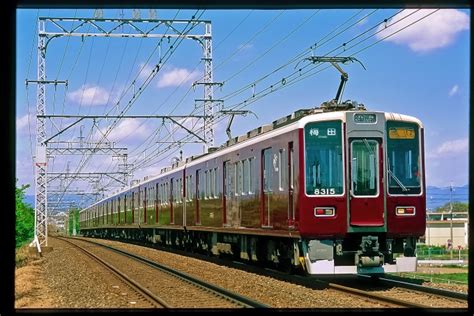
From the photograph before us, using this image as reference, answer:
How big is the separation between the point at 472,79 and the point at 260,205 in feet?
25.2

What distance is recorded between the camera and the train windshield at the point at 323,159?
1323cm

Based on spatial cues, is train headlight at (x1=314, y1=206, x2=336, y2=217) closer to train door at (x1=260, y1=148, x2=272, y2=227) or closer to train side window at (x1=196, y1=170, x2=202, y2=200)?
train door at (x1=260, y1=148, x2=272, y2=227)

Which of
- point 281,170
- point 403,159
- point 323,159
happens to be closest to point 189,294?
point 281,170

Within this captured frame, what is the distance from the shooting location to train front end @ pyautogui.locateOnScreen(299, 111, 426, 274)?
517 inches

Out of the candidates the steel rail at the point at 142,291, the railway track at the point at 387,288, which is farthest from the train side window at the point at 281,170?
the steel rail at the point at 142,291

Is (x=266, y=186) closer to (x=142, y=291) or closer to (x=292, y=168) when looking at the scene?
(x=292, y=168)

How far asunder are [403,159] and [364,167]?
27.2 inches

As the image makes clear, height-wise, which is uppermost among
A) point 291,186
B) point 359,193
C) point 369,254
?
point 291,186

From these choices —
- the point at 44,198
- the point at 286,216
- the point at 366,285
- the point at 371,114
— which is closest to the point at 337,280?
the point at 366,285

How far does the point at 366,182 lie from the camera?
1331 centimetres

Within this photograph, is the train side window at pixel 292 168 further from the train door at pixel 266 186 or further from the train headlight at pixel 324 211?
the train door at pixel 266 186

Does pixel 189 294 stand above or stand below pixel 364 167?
below

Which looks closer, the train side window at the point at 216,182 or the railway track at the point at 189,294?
the railway track at the point at 189,294

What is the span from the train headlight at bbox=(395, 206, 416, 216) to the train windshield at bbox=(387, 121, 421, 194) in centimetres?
25
